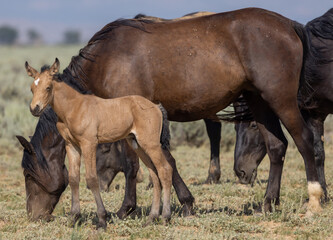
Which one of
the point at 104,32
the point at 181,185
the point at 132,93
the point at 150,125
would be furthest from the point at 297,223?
the point at 104,32

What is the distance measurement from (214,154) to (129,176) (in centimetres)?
332

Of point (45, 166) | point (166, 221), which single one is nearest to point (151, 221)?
point (166, 221)

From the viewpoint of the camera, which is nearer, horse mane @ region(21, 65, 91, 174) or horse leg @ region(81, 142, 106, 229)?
horse leg @ region(81, 142, 106, 229)

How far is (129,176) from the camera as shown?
606 cm

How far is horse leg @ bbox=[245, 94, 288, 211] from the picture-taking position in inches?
253

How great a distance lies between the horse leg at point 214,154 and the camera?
29.4 feet

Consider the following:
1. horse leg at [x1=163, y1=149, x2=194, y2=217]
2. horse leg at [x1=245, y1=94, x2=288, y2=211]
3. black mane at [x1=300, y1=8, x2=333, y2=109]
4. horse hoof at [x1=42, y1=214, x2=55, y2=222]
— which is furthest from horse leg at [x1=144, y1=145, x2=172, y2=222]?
black mane at [x1=300, y1=8, x2=333, y2=109]

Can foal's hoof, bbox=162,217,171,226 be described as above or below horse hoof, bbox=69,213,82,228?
below

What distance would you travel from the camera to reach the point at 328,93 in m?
6.77

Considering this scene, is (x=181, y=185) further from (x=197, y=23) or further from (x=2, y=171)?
(x=2, y=171)

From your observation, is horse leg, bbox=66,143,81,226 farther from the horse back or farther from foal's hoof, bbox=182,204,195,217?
foal's hoof, bbox=182,204,195,217

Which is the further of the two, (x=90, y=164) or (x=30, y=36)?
(x=30, y=36)

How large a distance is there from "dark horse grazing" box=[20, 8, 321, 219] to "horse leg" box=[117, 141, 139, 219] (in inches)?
19.9

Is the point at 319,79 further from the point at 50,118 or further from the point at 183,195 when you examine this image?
the point at 50,118
